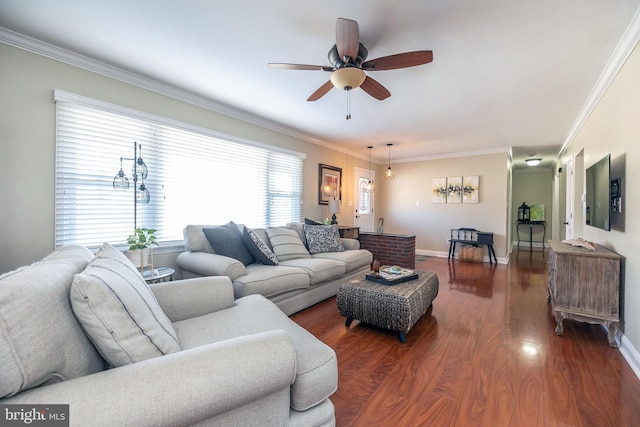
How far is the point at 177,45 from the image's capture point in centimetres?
226

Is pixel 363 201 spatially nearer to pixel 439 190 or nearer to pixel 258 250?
pixel 439 190

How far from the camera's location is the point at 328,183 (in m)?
5.58

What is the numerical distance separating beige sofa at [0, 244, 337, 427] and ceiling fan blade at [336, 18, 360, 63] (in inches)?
70.7

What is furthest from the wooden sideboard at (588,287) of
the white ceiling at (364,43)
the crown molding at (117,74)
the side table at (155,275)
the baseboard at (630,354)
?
the crown molding at (117,74)

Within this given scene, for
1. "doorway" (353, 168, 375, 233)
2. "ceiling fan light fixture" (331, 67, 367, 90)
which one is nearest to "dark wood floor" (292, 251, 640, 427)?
"ceiling fan light fixture" (331, 67, 367, 90)

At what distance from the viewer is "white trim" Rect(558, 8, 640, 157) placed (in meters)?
1.98

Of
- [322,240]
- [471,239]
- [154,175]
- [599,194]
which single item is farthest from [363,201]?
[154,175]

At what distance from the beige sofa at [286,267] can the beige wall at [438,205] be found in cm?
335

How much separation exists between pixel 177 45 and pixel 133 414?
99.9 inches

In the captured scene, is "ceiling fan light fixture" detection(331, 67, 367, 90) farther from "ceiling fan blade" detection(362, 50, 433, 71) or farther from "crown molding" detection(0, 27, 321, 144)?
"crown molding" detection(0, 27, 321, 144)

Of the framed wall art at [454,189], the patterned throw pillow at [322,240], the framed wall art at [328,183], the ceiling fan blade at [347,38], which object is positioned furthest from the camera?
the framed wall art at [454,189]

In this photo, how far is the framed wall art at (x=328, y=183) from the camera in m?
5.39

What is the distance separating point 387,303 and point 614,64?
285cm

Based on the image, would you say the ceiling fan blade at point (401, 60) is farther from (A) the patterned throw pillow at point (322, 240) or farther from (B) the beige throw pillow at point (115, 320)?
(A) the patterned throw pillow at point (322, 240)
